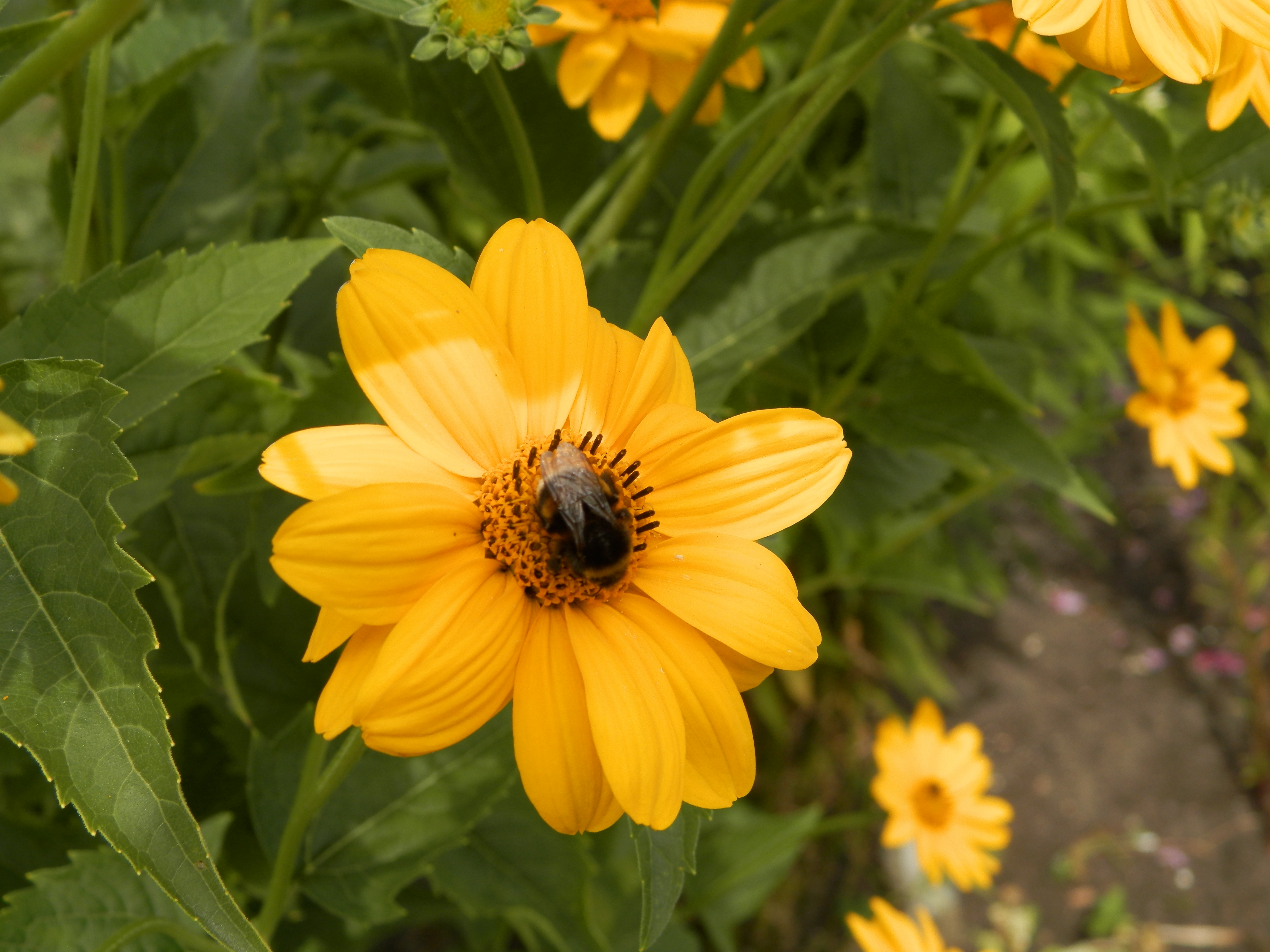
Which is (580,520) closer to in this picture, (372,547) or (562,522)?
(562,522)

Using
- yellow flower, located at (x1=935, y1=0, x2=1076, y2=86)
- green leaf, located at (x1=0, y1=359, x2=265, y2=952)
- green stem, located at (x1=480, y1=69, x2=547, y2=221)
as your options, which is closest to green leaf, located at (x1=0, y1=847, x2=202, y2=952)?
green leaf, located at (x1=0, y1=359, x2=265, y2=952)

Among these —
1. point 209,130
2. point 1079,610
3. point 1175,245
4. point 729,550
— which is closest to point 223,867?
point 729,550

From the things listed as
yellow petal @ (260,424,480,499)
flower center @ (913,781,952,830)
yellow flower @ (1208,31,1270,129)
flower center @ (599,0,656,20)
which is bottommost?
flower center @ (913,781,952,830)

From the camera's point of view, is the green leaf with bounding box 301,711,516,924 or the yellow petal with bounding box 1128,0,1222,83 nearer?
the yellow petal with bounding box 1128,0,1222,83

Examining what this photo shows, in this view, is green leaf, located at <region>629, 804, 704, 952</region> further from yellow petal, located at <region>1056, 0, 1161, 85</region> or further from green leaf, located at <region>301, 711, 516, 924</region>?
yellow petal, located at <region>1056, 0, 1161, 85</region>

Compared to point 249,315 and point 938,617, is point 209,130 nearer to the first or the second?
point 249,315

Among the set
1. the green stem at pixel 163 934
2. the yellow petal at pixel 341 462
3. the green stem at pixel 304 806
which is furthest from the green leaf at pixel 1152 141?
the green stem at pixel 163 934

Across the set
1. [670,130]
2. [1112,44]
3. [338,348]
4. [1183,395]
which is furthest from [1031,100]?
[1183,395]
